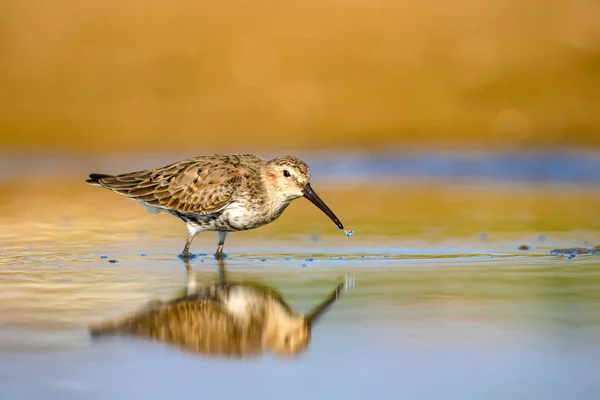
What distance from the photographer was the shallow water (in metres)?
5.81

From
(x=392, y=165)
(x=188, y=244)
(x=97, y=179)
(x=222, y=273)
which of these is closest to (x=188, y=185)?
(x=188, y=244)

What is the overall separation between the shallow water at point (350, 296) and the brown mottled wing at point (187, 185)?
51cm

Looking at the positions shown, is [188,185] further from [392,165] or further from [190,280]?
[392,165]

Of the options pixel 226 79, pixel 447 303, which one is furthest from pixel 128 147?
pixel 447 303

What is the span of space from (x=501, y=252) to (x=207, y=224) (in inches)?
106

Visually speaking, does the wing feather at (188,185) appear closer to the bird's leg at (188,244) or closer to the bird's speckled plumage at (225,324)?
the bird's leg at (188,244)

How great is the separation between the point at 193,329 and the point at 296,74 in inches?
758

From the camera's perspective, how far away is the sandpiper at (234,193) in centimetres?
1065

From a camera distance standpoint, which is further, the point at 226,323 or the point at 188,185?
the point at 188,185

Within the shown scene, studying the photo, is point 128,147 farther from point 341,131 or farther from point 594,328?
point 594,328

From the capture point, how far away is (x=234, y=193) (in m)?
10.8

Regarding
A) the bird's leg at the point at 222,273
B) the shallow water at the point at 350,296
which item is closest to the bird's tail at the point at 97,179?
the shallow water at the point at 350,296

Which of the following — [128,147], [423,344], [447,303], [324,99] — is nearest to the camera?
[423,344]

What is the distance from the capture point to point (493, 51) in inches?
1049
